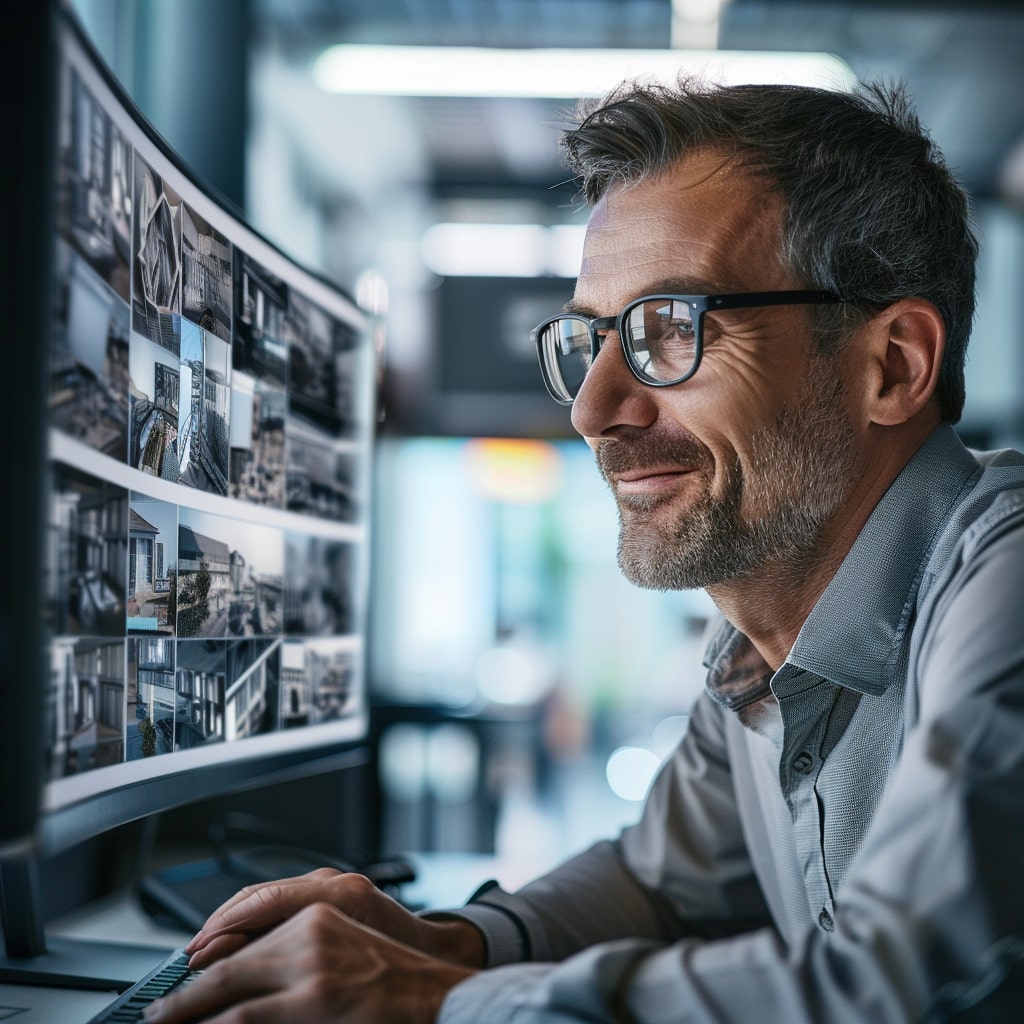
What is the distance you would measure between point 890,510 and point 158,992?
68cm

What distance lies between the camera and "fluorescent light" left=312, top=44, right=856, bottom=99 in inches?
115

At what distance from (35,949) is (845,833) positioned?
74 cm

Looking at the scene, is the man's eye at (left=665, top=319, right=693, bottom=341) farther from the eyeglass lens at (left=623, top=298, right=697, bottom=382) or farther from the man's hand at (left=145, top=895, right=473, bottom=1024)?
the man's hand at (left=145, top=895, right=473, bottom=1024)

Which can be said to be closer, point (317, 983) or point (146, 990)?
point (317, 983)

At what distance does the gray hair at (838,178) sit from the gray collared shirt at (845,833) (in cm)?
15

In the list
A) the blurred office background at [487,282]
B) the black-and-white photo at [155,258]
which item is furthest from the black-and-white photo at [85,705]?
the blurred office background at [487,282]

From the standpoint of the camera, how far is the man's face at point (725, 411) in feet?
3.14

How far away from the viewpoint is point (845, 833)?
2.82 feet

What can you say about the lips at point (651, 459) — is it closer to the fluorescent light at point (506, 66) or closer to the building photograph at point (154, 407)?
the building photograph at point (154, 407)

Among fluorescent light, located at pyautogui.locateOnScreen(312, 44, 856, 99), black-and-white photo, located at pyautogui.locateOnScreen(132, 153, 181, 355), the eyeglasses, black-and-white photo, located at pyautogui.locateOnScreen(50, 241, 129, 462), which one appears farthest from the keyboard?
fluorescent light, located at pyautogui.locateOnScreen(312, 44, 856, 99)

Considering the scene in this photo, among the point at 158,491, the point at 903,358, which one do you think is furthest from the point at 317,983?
the point at 903,358

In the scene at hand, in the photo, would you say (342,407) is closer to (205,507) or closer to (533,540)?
(205,507)

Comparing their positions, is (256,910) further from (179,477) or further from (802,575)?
(802,575)

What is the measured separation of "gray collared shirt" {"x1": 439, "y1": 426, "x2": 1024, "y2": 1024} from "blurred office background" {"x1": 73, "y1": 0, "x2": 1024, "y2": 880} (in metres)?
0.76
